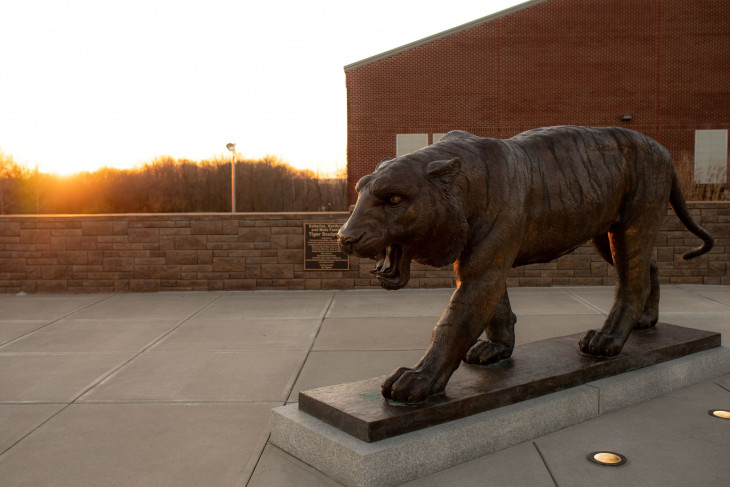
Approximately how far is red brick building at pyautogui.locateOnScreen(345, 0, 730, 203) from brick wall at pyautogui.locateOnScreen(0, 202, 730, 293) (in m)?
15.6

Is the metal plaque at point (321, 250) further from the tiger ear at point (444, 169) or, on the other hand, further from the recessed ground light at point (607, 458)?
the recessed ground light at point (607, 458)

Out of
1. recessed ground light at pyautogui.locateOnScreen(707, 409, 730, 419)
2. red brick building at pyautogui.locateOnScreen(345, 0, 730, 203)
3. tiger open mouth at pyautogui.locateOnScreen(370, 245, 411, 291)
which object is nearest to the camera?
tiger open mouth at pyautogui.locateOnScreen(370, 245, 411, 291)

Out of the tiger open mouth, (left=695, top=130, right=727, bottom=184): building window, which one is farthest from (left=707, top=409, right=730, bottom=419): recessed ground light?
(left=695, top=130, right=727, bottom=184): building window

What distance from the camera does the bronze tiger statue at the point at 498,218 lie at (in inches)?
113

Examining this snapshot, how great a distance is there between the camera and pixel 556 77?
25.1 m

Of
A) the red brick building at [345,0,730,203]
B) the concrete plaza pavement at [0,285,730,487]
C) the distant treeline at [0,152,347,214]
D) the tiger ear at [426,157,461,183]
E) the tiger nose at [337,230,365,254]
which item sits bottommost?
the concrete plaza pavement at [0,285,730,487]

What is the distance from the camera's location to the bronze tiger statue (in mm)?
2879

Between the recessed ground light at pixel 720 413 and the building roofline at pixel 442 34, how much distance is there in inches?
896

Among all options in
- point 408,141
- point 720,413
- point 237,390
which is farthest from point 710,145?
point 237,390

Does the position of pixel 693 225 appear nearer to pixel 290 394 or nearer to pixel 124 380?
pixel 290 394

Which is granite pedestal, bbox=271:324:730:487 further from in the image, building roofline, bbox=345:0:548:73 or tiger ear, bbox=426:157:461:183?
building roofline, bbox=345:0:548:73

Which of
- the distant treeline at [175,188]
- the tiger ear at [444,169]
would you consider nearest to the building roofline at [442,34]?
the tiger ear at [444,169]

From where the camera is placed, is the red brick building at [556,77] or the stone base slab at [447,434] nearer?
the stone base slab at [447,434]

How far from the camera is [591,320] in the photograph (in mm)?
6637
